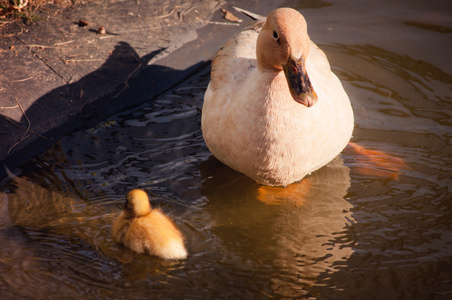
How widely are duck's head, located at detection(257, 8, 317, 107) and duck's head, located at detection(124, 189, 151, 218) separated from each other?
1355 mm

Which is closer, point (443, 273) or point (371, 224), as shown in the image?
point (443, 273)

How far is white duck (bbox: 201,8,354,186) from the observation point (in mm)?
3576

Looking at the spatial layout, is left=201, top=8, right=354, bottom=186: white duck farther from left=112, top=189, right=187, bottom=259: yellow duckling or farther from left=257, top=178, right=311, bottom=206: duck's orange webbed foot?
left=112, top=189, right=187, bottom=259: yellow duckling

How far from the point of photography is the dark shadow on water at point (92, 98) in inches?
191

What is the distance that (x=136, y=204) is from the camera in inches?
144

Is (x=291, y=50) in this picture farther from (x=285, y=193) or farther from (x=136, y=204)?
(x=136, y=204)

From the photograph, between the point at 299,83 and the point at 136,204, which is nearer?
the point at 299,83

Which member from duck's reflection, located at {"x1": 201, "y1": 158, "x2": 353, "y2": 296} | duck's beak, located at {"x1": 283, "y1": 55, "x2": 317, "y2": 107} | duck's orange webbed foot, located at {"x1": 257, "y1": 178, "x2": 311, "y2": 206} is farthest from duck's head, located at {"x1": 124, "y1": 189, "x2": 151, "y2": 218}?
duck's beak, located at {"x1": 283, "y1": 55, "x2": 317, "y2": 107}

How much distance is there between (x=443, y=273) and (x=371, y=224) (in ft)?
2.21

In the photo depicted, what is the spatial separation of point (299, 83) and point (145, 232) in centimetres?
157

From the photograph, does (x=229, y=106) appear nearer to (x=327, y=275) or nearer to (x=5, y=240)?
(x=327, y=275)

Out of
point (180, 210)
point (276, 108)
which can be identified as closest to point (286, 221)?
point (180, 210)

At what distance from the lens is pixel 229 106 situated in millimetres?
4023

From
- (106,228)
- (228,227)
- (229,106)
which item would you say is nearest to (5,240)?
(106,228)
